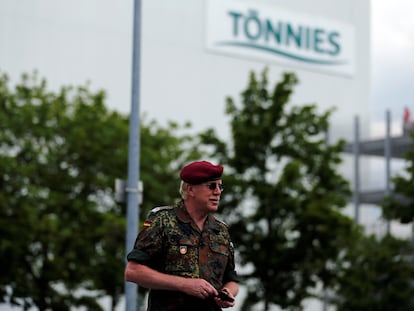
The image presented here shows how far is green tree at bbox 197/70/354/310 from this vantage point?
25.2 metres

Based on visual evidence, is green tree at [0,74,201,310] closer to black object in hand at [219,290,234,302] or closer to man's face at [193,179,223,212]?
man's face at [193,179,223,212]

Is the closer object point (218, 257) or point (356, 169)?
point (218, 257)

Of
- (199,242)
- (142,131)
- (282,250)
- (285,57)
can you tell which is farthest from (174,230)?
(285,57)

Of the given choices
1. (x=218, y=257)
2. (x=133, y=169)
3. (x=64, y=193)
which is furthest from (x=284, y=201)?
(x=218, y=257)

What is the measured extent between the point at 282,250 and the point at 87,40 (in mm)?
20796

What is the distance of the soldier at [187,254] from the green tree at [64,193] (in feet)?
69.0

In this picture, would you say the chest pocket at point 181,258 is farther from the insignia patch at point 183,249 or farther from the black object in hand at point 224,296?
the black object in hand at point 224,296

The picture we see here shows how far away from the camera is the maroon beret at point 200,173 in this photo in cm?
483

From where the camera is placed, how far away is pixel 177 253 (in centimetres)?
479

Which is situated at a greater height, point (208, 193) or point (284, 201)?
point (208, 193)

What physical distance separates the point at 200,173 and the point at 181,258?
43 centimetres

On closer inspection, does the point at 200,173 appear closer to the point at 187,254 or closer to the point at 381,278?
the point at 187,254

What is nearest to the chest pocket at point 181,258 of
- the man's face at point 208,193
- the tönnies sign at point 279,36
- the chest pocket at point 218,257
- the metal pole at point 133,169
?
the chest pocket at point 218,257

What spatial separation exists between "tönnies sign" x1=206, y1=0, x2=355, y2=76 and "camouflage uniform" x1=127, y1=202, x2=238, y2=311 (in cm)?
4292
